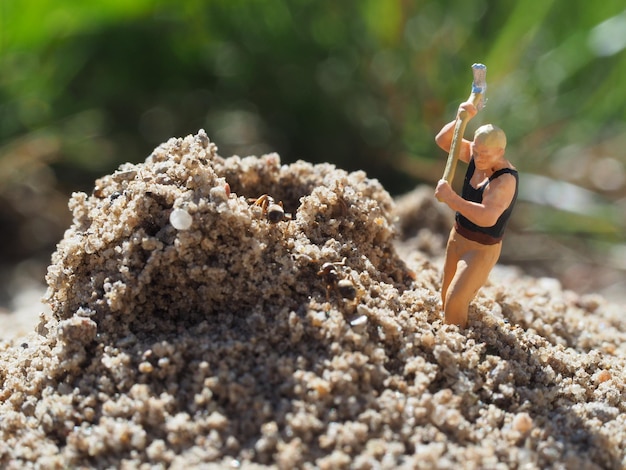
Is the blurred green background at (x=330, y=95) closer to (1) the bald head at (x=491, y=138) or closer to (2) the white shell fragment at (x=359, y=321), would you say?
(1) the bald head at (x=491, y=138)

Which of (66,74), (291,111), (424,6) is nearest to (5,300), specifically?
(66,74)

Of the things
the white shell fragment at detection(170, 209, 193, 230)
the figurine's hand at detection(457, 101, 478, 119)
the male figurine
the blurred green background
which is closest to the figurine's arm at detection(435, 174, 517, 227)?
the male figurine

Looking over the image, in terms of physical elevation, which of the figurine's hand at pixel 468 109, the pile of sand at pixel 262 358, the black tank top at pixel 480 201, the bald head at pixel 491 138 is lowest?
the pile of sand at pixel 262 358

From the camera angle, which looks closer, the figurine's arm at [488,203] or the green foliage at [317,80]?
the figurine's arm at [488,203]

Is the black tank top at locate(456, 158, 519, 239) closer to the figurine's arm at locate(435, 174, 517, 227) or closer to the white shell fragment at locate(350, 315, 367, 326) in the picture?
the figurine's arm at locate(435, 174, 517, 227)

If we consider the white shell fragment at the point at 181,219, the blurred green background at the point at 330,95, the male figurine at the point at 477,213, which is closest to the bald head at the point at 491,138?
the male figurine at the point at 477,213

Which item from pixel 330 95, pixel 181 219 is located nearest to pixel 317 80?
pixel 330 95

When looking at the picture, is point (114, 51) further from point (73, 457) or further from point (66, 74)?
point (73, 457)
